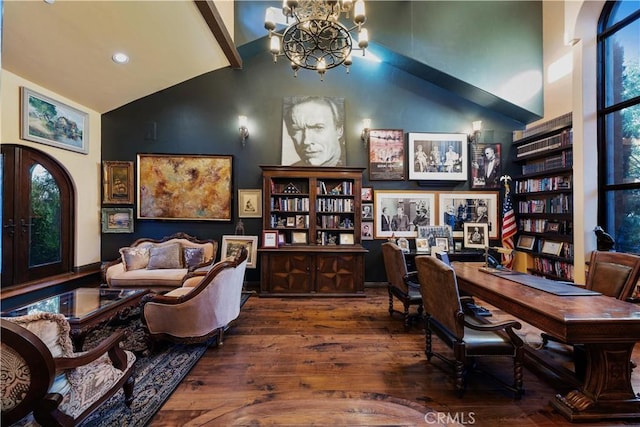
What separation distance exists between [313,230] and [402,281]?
193cm

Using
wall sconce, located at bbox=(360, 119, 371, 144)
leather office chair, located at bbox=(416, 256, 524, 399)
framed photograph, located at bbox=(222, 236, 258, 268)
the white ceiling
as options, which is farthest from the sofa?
wall sconce, located at bbox=(360, 119, 371, 144)

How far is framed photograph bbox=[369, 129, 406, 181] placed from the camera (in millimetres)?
5387

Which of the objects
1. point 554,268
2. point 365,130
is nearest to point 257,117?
point 365,130

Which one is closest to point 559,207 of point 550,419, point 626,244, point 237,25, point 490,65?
point 626,244

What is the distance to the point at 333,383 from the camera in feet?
8.27

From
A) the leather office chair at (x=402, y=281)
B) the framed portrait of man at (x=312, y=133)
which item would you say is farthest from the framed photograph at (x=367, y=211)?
the leather office chair at (x=402, y=281)

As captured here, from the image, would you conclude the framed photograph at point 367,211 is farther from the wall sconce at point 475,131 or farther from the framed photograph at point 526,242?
the framed photograph at point 526,242

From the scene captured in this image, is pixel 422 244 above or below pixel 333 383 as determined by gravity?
above

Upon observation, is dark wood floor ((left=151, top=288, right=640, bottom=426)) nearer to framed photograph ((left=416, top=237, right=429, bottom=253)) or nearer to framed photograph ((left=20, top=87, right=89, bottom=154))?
framed photograph ((left=416, top=237, right=429, bottom=253))

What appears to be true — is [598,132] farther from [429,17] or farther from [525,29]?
[429,17]

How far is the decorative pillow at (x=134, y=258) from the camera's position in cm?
451

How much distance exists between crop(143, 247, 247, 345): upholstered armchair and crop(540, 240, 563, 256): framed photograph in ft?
16.0

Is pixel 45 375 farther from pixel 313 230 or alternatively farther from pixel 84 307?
pixel 313 230

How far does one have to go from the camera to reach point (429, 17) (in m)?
4.91
